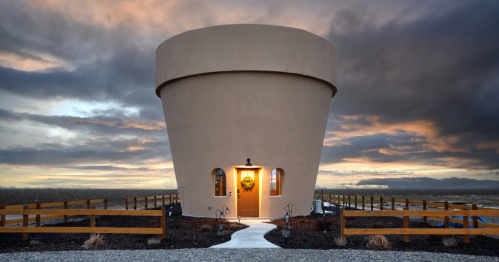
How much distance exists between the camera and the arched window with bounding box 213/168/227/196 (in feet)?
55.5

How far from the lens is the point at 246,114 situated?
53.3 feet

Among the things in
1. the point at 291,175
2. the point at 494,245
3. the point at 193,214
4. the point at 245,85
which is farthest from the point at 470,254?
the point at 193,214

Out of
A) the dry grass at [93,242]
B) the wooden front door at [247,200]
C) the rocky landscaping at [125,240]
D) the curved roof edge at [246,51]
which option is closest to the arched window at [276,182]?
the wooden front door at [247,200]

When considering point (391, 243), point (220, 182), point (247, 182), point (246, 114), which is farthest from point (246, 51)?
point (391, 243)

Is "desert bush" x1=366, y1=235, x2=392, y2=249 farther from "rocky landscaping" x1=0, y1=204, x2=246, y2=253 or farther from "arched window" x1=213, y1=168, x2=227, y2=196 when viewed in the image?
"arched window" x1=213, y1=168, x2=227, y2=196

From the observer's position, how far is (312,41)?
1722 centimetres

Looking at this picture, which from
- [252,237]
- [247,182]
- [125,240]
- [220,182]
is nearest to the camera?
[125,240]

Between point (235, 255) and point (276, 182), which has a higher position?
point (276, 182)

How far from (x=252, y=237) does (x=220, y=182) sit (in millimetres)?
5516

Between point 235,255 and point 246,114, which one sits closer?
point 235,255

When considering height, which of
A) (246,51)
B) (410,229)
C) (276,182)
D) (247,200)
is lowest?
(410,229)

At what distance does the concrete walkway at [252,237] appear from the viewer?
1022 cm

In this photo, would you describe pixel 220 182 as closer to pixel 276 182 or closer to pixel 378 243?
pixel 276 182

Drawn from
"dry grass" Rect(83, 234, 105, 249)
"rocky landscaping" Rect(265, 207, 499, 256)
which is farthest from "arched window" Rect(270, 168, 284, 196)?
"dry grass" Rect(83, 234, 105, 249)
